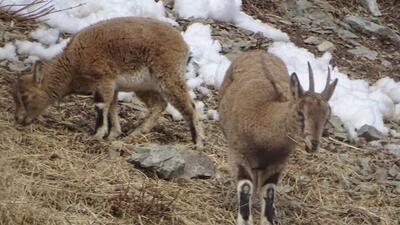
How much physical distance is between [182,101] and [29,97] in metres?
1.40

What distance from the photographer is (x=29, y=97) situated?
851 centimetres

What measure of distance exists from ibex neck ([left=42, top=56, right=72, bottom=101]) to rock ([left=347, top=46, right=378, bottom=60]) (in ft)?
14.0

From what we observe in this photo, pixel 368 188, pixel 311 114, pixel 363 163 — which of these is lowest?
pixel 363 163

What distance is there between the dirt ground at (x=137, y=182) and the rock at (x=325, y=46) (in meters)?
2.47

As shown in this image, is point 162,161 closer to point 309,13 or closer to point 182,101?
point 182,101

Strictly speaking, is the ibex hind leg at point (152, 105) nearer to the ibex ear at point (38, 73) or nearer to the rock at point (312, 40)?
the ibex ear at point (38, 73)

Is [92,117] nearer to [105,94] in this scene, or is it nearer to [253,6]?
[105,94]

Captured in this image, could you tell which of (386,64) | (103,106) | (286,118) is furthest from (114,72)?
(386,64)

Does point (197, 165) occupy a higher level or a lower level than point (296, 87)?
lower

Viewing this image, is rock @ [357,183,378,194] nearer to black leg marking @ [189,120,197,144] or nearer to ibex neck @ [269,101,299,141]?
black leg marking @ [189,120,197,144]

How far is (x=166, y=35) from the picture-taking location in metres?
8.53

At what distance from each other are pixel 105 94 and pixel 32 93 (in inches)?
27.1

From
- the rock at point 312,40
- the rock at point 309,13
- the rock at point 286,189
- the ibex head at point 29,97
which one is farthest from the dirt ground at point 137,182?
the rock at point 309,13

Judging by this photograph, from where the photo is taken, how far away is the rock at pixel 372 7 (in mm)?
13039
